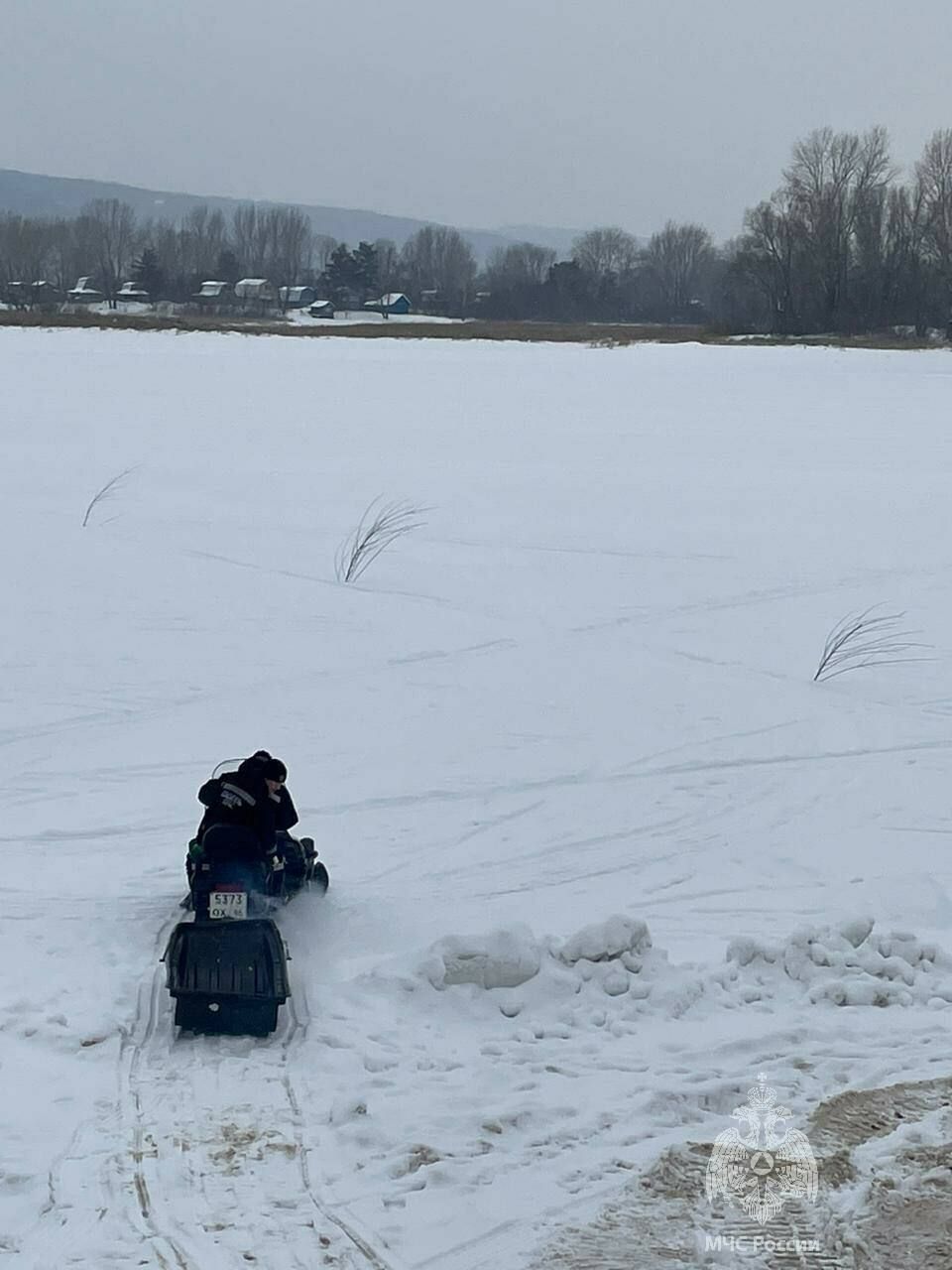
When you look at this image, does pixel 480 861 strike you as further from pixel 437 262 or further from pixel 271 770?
pixel 437 262

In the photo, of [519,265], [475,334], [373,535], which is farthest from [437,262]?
[373,535]

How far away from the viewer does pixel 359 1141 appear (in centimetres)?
375

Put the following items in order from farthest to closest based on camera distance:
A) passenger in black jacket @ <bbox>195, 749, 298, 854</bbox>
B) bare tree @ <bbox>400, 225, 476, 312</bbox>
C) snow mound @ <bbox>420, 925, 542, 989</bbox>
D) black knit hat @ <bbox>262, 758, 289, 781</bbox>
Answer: bare tree @ <bbox>400, 225, 476, 312</bbox> → black knit hat @ <bbox>262, 758, 289, 781</bbox> → passenger in black jacket @ <bbox>195, 749, 298, 854</bbox> → snow mound @ <bbox>420, 925, 542, 989</bbox>

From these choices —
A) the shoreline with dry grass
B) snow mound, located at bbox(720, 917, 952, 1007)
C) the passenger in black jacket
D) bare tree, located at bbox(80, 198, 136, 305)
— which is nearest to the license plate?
the passenger in black jacket

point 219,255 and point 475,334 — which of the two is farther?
point 219,255

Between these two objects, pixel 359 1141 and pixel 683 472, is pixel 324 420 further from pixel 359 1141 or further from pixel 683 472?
pixel 359 1141

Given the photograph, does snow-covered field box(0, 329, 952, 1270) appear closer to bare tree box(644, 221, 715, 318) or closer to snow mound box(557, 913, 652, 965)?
snow mound box(557, 913, 652, 965)

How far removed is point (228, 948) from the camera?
443 cm

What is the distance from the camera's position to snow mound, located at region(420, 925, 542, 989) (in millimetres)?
4598

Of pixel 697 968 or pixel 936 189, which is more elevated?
pixel 936 189

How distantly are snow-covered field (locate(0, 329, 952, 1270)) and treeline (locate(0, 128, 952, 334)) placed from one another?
47613mm

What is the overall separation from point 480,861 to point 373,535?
679cm

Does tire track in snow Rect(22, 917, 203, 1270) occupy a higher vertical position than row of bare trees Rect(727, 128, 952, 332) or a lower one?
lower

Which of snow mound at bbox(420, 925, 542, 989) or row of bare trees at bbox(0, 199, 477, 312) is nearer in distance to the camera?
snow mound at bbox(420, 925, 542, 989)
